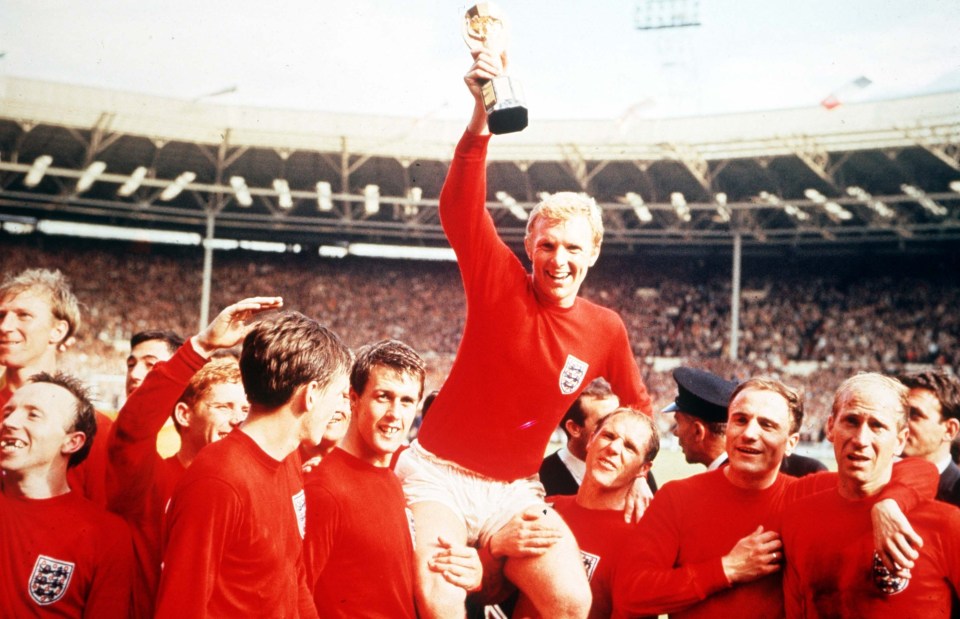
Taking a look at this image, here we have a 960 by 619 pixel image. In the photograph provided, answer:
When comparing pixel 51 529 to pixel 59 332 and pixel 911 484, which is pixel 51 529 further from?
pixel 911 484

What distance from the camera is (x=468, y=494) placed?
11.4 ft

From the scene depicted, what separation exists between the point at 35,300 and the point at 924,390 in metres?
4.32

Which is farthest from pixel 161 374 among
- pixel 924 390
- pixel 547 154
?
pixel 547 154

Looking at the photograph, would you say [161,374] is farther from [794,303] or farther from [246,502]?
[794,303]

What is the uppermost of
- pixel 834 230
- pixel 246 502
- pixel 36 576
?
pixel 834 230

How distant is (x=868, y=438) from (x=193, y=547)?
7.75 feet

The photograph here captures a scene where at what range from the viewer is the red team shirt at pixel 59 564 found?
291cm

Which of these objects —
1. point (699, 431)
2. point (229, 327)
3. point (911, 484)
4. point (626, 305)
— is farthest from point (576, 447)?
point (626, 305)

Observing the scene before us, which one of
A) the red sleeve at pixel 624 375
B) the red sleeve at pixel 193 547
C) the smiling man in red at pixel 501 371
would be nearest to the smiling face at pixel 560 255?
the smiling man in red at pixel 501 371

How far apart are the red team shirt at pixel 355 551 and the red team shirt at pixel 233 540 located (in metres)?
0.22

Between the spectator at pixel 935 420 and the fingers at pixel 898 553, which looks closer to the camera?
the fingers at pixel 898 553

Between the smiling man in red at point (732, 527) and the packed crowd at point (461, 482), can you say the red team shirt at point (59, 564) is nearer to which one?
the packed crowd at point (461, 482)

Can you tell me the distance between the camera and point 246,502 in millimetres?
2531

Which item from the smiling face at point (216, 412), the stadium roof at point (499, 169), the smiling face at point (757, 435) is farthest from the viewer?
the stadium roof at point (499, 169)
